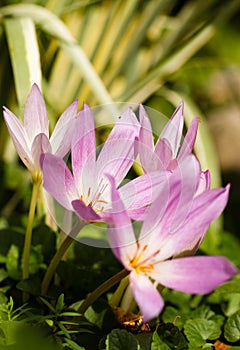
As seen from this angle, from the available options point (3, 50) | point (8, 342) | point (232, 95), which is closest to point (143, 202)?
point (8, 342)

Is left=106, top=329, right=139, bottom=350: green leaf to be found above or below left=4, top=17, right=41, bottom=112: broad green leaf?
below

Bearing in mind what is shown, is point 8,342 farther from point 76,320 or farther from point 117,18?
point 117,18

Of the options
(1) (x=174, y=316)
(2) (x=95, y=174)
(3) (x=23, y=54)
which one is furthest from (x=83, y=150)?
(3) (x=23, y=54)

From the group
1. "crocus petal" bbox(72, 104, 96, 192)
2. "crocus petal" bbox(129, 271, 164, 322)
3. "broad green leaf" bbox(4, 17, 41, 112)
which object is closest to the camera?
"crocus petal" bbox(129, 271, 164, 322)

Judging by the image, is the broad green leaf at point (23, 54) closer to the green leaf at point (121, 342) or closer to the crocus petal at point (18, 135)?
the crocus petal at point (18, 135)

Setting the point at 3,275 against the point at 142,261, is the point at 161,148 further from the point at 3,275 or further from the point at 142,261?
the point at 3,275

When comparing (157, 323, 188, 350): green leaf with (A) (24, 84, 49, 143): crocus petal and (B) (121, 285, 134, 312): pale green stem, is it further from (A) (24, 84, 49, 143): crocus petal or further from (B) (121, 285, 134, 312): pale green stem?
(A) (24, 84, 49, 143): crocus petal

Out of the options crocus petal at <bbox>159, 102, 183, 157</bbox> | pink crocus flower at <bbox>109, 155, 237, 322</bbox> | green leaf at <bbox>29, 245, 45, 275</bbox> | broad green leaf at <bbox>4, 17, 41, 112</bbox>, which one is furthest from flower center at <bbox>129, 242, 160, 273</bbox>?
broad green leaf at <bbox>4, 17, 41, 112</bbox>

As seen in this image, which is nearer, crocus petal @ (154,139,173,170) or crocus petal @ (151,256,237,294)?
crocus petal @ (151,256,237,294)
